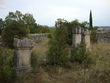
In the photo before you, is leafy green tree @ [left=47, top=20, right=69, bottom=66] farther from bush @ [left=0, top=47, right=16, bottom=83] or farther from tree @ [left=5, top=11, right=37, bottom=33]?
tree @ [left=5, top=11, right=37, bottom=33]

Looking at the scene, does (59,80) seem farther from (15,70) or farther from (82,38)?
(82,38)

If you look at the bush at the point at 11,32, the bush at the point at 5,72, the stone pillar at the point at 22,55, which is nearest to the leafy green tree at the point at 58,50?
the stone pillar at the point at 22,55

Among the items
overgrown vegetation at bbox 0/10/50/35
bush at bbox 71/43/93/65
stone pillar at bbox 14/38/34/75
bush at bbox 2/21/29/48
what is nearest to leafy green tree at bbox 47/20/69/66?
bush at bbox 71/43/93/65

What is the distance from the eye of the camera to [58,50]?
5.85 m

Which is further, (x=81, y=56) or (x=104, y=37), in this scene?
(x=104, y=37)

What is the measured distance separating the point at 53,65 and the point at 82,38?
2026mm

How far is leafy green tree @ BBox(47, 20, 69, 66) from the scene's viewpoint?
5.85 meters

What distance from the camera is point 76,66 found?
236 inches

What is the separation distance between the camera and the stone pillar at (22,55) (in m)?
5.04

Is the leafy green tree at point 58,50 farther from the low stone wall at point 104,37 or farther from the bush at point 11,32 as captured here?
the low stone wall at point 104,37

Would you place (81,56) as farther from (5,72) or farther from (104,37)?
(104,37)

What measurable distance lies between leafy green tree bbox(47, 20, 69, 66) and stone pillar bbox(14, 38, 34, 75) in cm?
97

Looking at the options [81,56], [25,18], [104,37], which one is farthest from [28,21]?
[81,56]

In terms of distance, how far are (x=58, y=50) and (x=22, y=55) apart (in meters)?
1.31
